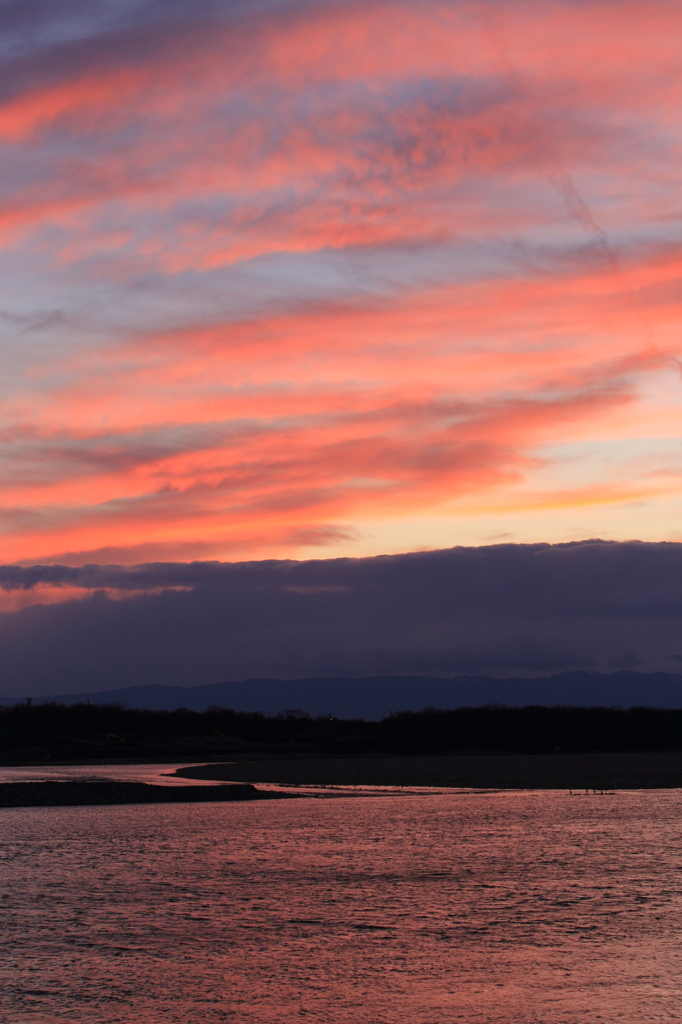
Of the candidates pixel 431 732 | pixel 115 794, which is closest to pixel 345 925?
pixel 115 794

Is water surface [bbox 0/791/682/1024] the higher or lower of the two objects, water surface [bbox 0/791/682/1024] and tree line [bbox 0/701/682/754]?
the higher

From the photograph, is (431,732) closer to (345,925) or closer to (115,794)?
(115,794)

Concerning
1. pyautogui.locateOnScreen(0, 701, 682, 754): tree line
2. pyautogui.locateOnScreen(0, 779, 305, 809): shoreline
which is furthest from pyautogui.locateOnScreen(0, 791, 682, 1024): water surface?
pyautogui.locateOnScreen(0, 701, 682, 754): tree line

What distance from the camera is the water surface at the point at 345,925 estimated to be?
13891 mm

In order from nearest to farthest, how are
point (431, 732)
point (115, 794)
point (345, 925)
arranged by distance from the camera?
point (345, 925), point (115, 794), point (431, 732)

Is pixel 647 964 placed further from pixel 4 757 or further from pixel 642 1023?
pixel 4 757

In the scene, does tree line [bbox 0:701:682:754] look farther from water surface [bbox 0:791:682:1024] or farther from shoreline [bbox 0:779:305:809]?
water surface [bbox 0:791:682:1024]

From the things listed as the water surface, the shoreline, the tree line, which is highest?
the water surface

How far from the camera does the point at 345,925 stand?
18812 millimetres

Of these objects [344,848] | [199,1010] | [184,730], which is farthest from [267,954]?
[184,730]

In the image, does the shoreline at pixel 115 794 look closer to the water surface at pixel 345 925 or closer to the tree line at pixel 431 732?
the water surface at pixel 345 925

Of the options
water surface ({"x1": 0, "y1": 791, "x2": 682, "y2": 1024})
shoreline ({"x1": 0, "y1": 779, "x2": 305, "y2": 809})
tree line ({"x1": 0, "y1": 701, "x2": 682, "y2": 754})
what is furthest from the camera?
tree line ({"x1": 0, "y1": 701, "x2": 682, "y2": 754})

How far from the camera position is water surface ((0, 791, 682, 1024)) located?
547 inches

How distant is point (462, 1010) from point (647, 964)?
391 cm
